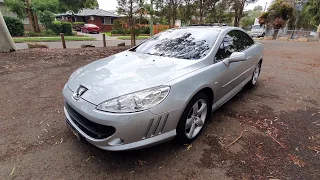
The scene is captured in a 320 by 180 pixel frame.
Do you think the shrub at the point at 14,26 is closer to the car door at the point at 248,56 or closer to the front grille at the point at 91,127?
the front grille at the point at 91,127

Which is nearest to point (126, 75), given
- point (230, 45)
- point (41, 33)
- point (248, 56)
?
point (230, 45)

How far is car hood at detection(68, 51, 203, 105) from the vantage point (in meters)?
2.12

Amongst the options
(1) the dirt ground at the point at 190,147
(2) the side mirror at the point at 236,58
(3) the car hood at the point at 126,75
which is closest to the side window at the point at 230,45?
(2) the side mirror at the point at 236,58

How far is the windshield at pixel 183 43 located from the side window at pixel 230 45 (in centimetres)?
18

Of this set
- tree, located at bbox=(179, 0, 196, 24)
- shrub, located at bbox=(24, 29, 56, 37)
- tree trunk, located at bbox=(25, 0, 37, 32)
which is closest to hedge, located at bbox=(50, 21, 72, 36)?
shrub, located at bbox=(24, 29, 56, 37)

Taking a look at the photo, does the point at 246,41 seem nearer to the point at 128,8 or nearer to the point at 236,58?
the point at 236,58

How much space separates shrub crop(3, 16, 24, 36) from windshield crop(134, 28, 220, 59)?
20842mm

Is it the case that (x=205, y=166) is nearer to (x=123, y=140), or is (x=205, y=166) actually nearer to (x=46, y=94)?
(x=123, y=140)

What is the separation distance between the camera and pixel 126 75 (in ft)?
7.94

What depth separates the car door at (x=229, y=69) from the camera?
300 cm

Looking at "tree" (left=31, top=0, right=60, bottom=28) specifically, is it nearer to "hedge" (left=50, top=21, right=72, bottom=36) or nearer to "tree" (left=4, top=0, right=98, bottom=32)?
"tree" (left=4, top=0, right=98, bottom=32)

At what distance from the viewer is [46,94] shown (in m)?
4.21

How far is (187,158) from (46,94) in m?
3.35

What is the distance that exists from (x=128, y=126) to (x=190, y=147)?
1.05 meters
